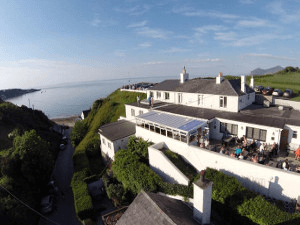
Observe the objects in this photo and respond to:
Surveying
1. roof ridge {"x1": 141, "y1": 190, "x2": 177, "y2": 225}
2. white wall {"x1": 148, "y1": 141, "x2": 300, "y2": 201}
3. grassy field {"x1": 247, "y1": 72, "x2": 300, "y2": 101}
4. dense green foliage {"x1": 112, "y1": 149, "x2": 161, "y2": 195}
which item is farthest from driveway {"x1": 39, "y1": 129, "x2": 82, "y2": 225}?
grassy field {"x1": 247, "y1": 72, "x2": 300, "y2": 101}

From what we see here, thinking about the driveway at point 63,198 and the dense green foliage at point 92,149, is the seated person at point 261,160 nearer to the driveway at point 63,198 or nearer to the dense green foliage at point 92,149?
the dense green foliage at point 92,149

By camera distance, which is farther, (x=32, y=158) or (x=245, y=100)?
(x=32, y=158)

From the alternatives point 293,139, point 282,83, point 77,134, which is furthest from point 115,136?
point 282,83

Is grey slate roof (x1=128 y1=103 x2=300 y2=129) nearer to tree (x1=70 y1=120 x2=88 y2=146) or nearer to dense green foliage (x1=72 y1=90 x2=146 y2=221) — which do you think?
dense green foliage (x1=72 y1=90 x2=146 y2=221)

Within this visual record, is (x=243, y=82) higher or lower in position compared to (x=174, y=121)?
higher

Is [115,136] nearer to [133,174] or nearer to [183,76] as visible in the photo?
[133,174]

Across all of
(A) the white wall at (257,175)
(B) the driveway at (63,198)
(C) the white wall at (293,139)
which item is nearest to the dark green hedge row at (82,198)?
(B) the driveway at (63,198)

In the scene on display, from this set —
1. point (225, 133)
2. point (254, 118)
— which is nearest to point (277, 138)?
point (254, 118)

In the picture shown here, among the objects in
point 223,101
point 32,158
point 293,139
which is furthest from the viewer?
point 32,158
